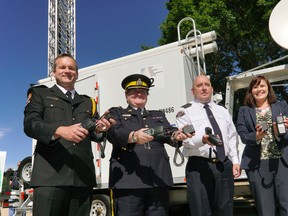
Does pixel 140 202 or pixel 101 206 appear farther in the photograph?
pixel 101 206

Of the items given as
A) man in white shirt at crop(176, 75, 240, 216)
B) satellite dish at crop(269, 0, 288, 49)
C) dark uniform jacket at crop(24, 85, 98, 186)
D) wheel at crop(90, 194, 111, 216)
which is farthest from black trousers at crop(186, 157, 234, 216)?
wheel at crop(90, 194, 111, 216)

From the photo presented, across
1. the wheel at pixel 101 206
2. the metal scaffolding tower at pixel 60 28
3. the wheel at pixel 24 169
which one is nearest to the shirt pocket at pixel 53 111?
the wheel at pixel 101 206

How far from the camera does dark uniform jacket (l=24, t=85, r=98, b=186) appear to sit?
7.36 ft

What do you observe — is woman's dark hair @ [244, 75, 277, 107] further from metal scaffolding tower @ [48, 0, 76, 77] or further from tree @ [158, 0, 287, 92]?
metal scaffolding tower @ [48, 0, 76, 77]

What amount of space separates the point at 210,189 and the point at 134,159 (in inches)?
27.0

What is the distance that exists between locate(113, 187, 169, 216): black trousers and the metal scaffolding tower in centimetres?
1352

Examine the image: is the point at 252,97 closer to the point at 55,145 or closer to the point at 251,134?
the point at 251,134

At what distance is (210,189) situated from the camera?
2680 millimetres

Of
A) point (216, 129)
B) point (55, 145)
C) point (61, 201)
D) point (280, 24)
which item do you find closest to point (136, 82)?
point (216, 129)

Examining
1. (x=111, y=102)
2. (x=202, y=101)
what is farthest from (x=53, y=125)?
(x=111, y=102)

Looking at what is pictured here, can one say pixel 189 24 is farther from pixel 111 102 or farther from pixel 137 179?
pixel 137 179

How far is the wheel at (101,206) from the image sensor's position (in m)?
5.54

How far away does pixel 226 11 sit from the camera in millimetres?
10656

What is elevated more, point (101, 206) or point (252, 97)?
point (252, 97)
